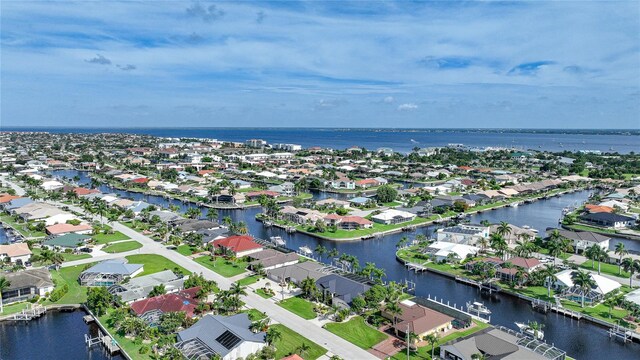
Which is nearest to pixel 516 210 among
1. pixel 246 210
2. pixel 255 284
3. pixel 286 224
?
pixel 286 224

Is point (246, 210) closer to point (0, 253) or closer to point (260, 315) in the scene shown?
point (0, 253)

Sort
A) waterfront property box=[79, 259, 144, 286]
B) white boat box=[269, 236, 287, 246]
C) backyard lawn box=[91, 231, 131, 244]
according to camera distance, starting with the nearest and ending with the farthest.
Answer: waterfront property box=[79, 259, 144, 286] → backyard lawn box=[91, 231, 131, 244] → white boat box=[269, 236, 287, 246]

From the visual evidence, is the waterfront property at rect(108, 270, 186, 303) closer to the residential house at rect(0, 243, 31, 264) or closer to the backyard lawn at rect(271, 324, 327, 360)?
the backyard lawn at rect(271, 324, 327, 360)

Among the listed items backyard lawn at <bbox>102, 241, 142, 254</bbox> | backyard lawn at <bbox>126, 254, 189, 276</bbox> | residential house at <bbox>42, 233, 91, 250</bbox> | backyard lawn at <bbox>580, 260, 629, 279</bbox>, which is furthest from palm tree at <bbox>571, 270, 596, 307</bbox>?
residential house at <bbox>42, 233, 91, 250</bbox>

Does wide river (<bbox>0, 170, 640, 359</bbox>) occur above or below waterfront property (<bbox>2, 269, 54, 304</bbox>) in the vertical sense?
below

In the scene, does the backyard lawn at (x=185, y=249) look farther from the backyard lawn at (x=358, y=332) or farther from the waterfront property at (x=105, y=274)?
the backyard lawn at (x=358, y=332)

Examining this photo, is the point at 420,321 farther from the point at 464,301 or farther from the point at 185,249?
the point at 185,249
